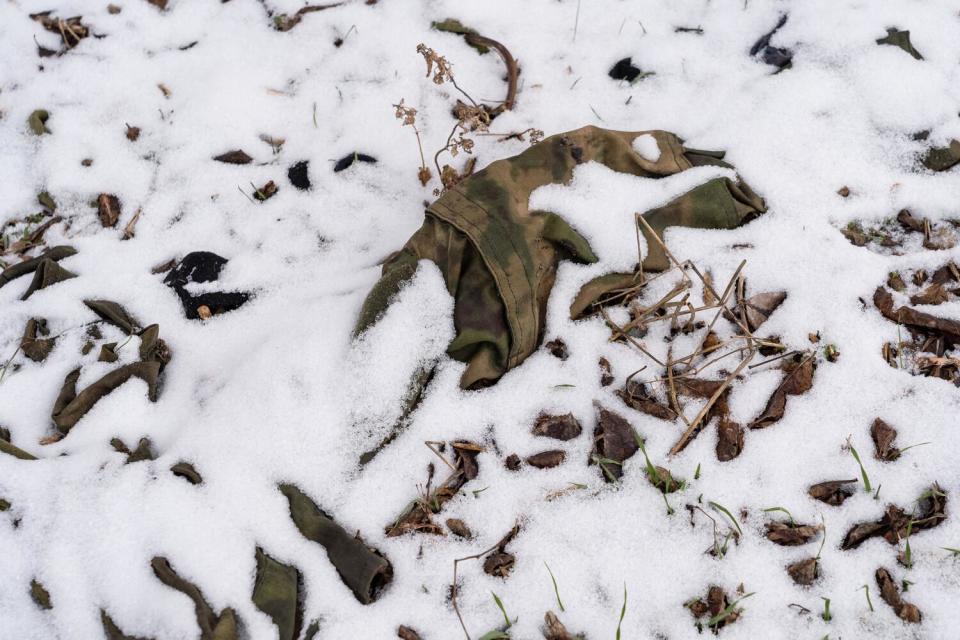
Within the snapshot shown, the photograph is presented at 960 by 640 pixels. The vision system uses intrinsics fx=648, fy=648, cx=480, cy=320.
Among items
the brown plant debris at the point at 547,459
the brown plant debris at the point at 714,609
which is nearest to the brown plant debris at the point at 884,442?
the brown plant debris at the point at 714,609

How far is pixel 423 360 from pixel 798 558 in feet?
3.99

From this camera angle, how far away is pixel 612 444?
1.97 metres

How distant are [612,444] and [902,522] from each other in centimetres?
80

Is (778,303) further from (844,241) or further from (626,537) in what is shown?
(626,537)

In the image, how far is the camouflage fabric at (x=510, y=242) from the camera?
2088mm

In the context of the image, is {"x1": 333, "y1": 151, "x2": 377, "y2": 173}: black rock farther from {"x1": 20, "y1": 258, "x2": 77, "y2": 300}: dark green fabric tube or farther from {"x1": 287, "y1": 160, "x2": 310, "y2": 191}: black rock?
{"x1": 20, "y1": 258, "x2": 77, "y2": 300}: dark green fabric tube

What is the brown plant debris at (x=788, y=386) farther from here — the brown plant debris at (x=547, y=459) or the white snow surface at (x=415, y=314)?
the brown plant debris at (x=547, y=459)

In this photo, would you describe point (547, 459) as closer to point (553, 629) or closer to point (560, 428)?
point (560, 428)

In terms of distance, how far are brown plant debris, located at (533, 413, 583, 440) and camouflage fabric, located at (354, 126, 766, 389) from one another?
23 cm

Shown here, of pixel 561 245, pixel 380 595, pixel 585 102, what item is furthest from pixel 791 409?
pixel 585 102

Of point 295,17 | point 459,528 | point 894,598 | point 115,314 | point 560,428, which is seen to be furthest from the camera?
point 295,17

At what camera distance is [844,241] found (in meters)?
2.26

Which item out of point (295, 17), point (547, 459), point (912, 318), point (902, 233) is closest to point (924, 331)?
point (912, 318)

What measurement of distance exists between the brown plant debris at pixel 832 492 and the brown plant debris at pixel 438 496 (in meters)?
0.97
